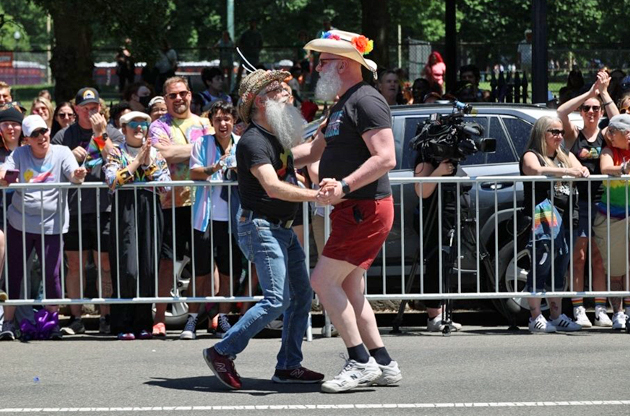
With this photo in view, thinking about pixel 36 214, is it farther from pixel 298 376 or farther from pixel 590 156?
pixel 590 156

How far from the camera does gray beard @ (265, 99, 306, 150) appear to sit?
285 inches

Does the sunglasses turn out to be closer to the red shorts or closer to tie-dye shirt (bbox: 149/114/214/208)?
tie-dye shirt (bbox: 149/114/214/208)

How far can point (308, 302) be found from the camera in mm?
7602

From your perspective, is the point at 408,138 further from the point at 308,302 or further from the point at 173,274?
the point at 308,302

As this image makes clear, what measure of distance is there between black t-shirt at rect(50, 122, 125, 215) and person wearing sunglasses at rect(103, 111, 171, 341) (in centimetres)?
24

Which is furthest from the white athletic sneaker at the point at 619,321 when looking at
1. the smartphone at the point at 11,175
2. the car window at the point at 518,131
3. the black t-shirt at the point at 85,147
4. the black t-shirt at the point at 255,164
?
the smartphone at the point at 11,175

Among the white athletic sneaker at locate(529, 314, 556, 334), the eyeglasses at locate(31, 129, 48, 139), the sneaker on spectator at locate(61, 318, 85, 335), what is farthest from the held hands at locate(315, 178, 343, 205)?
the sneaker on spectator at locate(61, 318, 85, 335)

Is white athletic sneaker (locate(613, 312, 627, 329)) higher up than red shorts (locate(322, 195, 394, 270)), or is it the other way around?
red shorts (locate(322, 195, 394, 270))

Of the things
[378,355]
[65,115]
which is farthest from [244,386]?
[65,115]

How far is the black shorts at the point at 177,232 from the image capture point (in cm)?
960

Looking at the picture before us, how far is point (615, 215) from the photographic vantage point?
9.65m

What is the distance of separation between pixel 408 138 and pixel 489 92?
31.4ft

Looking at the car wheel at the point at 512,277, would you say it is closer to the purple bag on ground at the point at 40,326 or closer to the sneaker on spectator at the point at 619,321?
the sneaker on spectator at the point at 619,321

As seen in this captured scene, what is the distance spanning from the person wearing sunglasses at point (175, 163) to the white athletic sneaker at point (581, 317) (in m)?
3.20
